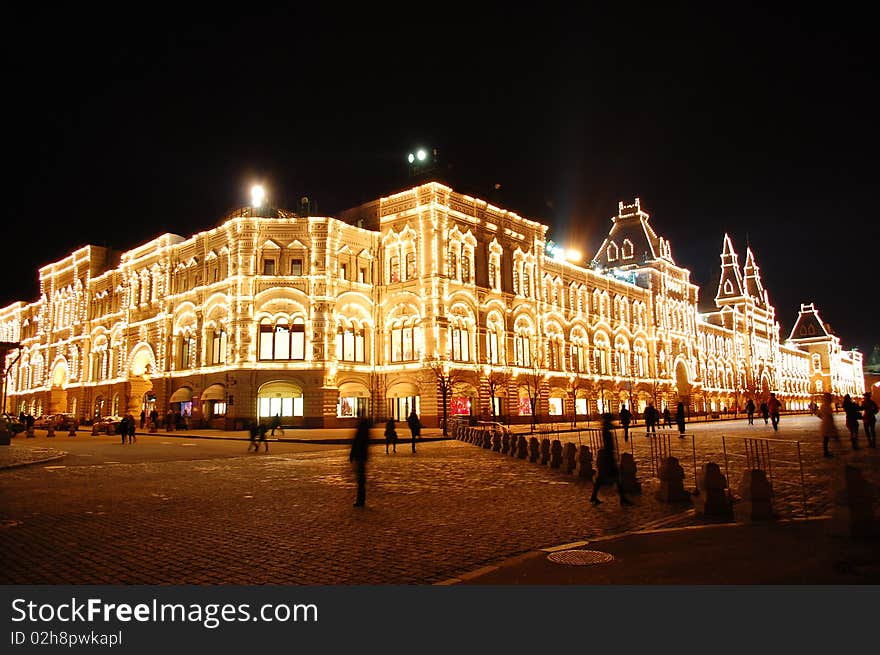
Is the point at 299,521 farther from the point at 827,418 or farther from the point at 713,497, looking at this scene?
the point at 827,418

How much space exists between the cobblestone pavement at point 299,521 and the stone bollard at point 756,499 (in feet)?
2.68

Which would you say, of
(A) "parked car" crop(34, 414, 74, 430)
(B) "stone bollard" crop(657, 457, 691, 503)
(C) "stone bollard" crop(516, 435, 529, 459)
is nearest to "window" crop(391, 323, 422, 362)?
(A) "parked car" crop(34, 414, 74, 430)

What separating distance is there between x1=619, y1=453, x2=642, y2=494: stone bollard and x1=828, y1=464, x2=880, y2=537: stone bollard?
445 cm


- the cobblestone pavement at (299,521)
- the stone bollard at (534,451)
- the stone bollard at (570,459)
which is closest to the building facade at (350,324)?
the stone bollard at (534,451)

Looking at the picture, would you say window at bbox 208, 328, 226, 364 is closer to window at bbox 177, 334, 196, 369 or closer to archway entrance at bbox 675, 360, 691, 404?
window at bbox 177, 334, 196, 369

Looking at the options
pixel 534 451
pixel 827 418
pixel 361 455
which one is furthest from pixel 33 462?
pixel 827 418

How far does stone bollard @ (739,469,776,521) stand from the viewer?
29.6 feet

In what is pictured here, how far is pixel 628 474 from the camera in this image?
12.2 meters

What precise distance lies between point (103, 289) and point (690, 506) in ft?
218

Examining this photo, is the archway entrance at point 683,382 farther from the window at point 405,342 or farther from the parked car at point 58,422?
the parked car at point 58,422

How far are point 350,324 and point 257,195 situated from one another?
12831 millimetres

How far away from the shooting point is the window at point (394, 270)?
50.1m

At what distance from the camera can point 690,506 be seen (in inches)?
427

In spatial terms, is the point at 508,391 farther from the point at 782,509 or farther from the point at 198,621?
the point at 198,621
